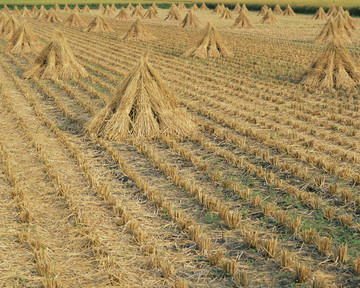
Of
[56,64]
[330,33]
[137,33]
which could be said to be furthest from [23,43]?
[330,33]

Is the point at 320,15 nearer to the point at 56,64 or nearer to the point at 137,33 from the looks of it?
the point at 137,33

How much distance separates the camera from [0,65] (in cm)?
1423

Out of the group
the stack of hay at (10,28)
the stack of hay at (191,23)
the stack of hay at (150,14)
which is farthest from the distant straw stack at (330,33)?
the stack of hay at (150,14)

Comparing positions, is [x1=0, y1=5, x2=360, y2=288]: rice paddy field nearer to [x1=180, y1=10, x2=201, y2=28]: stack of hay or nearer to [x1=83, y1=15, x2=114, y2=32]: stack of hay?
[x1=83, y1=15, x2=114, y2=32]: stack of hay

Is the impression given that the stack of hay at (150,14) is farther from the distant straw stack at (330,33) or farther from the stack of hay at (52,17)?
the distant straw stack at (330,33)

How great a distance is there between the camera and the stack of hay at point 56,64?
12062mm

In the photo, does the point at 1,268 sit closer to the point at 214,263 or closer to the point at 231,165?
the point at 214,263

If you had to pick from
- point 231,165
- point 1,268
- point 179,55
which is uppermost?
point 179,55

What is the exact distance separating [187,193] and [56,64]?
28.4ft

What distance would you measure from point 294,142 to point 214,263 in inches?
147

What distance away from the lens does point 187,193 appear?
526cm

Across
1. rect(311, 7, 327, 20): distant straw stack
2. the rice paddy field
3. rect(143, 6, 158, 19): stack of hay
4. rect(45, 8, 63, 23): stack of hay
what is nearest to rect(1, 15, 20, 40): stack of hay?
the rice paddy field

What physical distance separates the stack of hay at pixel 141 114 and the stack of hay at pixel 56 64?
5.17m

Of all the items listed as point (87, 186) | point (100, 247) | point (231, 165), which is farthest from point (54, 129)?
point (100, 247)
